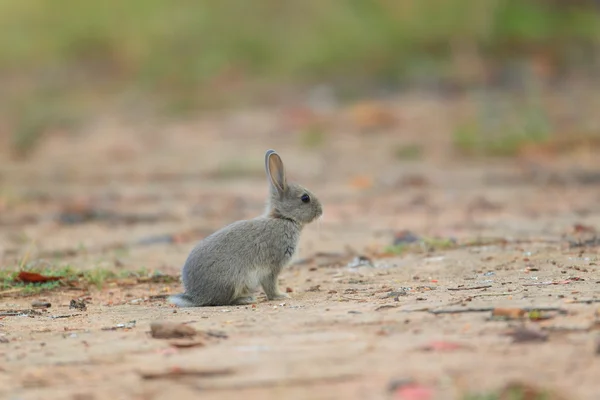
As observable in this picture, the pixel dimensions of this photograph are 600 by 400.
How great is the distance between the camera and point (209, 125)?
19.9 metres

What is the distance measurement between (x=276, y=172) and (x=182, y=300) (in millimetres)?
1335

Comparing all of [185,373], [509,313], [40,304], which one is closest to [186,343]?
[185,373]

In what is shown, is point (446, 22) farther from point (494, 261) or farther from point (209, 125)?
point (494, 261)

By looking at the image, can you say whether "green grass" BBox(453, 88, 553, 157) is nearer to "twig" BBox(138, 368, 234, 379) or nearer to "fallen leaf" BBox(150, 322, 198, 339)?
"fallen leaf" BBox(150, 322, 198, 339)

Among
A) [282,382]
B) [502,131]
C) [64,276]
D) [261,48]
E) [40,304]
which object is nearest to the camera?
[282,382]

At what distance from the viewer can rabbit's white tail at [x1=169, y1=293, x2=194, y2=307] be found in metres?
6.63

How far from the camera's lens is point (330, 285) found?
7207 millimetres

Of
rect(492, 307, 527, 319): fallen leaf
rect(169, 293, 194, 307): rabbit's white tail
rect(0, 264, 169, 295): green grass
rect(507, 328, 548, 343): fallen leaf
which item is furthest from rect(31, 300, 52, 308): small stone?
rect(507, 328, 548, 343): fallen leaf

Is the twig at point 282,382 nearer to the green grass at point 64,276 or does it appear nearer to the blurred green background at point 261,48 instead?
the green grass at point 64,276

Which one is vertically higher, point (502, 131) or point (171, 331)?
point (502, 131)

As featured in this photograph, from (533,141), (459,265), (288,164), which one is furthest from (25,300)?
(533,141)

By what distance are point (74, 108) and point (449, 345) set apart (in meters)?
17.4

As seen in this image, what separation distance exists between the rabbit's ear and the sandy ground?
0.68 metres

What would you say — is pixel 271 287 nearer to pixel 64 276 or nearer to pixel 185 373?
pixel 64 276
